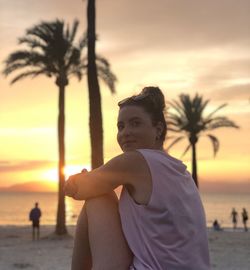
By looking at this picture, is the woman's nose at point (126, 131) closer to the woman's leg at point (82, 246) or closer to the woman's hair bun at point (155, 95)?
the woman's hair bun at point (155, 95)

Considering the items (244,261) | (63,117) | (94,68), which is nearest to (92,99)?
(94,68)

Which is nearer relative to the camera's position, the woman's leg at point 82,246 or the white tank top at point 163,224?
the white tank top at point 163,224

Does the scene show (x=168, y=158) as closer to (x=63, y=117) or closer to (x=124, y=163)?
(x=124, y=163)

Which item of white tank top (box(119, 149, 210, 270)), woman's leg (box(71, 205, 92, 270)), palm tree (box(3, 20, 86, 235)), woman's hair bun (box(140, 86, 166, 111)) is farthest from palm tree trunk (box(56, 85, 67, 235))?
white tank top (box(119, 149, 210, 270))

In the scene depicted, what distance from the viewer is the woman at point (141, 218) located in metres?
2.17

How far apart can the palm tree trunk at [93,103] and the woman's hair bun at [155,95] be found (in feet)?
34.6

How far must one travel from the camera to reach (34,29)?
24.1 meters

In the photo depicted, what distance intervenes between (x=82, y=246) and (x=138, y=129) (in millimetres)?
573

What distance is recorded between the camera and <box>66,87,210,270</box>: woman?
85.5 inches

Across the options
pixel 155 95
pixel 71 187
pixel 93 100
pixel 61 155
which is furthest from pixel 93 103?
pixel 71 187

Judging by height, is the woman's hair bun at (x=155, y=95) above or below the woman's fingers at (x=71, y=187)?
above

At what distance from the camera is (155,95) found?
8.19 ft

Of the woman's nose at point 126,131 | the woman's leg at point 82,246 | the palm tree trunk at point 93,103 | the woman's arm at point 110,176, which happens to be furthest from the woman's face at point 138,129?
the palm tree trunk at point 93,103

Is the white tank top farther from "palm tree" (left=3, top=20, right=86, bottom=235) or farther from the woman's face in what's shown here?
"palm tree" (left=3, top=20, right=86, bottom=235)
